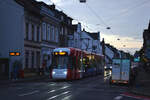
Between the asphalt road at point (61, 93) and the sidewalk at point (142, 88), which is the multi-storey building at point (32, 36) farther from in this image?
the asphalt road at point (61, 93)

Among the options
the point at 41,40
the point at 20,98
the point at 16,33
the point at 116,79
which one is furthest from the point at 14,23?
the point at 20,98

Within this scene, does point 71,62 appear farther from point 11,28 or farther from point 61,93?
point 11,28

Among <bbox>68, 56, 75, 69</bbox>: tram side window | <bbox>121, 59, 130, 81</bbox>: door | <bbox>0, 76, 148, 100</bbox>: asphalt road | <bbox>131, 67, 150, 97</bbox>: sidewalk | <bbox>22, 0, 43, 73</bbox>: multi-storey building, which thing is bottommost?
<bbox>131, 67, 150, 97</bbox>: sidewalk

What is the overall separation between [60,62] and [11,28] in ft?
38.3

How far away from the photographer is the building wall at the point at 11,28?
3544cm

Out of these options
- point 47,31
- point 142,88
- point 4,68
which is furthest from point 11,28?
point 142,88

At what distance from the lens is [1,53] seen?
34625 mm

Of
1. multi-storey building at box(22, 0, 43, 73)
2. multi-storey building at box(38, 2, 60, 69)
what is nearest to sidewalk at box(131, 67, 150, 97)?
multi-storey building at box(22, 0, 43, 73)

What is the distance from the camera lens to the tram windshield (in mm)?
28341

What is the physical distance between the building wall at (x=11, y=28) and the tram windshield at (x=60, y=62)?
29.6 feet

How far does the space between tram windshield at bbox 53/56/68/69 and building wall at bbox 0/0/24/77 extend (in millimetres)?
9019

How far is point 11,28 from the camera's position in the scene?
1464 inches

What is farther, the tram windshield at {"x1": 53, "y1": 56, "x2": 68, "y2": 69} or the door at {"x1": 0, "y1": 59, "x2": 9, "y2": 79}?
the door at {"x1": 0, "y1": 59, "x2": 9, "y2": 79}

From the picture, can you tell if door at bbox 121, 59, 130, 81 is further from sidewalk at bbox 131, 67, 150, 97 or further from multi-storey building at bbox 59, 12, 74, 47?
multi-storey building at bbox 59, 12, 74, 47
